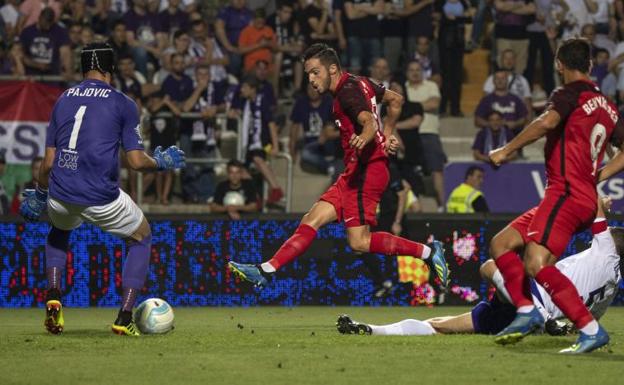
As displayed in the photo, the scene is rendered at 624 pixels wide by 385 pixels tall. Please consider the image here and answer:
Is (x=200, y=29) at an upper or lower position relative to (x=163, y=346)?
upper

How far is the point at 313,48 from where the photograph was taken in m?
12.1

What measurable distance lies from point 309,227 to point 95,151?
209 centimetres

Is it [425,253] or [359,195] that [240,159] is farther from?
[425,253]

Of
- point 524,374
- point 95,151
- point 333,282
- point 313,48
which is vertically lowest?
point 333,282

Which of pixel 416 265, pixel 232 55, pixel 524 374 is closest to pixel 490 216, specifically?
pixel 416 265

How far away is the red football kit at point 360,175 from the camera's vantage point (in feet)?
39.5

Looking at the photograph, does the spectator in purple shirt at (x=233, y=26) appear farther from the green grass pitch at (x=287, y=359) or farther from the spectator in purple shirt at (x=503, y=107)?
the green grass pitch at (x=287, y=359)

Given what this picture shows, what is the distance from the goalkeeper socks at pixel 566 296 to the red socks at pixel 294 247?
2924 millimetres

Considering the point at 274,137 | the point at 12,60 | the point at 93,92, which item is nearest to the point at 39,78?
the point at 12,60

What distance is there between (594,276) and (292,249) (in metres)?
2.67

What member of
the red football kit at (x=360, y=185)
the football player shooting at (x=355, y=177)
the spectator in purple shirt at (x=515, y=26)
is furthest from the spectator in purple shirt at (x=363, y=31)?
the red football kit at (x=360, y=185)

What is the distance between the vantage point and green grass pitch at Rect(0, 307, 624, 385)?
8398 mm

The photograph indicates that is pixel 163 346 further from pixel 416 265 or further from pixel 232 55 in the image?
pixel 232 55

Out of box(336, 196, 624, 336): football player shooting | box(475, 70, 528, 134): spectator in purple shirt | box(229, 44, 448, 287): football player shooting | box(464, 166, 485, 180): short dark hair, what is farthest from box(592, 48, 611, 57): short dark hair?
box(336, 196, 624, 336): football player shooting
